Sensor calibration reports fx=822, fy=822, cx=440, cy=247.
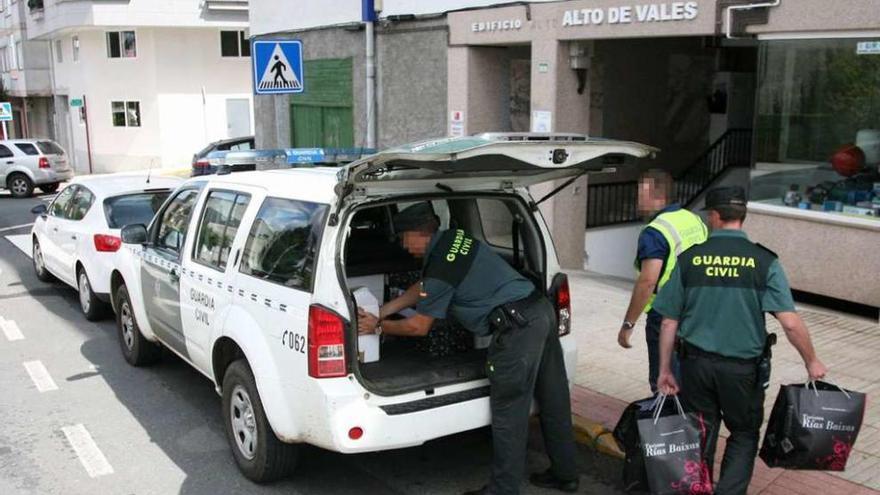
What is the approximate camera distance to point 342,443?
13.6ft

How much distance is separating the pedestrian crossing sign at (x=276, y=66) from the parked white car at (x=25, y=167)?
1716 cm

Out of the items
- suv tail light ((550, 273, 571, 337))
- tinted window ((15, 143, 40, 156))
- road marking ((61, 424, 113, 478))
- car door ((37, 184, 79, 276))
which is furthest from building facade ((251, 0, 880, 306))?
tinted window ((15, 143, 40, 156))

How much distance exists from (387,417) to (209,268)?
184 cm

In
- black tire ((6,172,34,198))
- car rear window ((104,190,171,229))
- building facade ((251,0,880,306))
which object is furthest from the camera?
black tire ((6,172,34,198))

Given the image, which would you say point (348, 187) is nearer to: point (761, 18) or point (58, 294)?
point (761, 18)

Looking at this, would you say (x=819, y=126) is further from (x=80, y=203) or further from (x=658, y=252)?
(x=80, y=203)

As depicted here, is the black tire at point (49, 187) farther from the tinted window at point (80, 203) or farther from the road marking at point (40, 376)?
the road marking at point (40, 376)

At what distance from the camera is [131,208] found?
8.88m

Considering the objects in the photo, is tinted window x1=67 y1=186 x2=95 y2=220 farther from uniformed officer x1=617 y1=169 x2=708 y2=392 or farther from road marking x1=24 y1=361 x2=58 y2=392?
uniformed officer x1=617 y1=169 x2=708 y2=392

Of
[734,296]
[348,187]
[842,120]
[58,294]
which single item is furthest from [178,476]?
[842,120]

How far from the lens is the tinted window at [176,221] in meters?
6.02

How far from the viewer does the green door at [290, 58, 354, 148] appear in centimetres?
1440

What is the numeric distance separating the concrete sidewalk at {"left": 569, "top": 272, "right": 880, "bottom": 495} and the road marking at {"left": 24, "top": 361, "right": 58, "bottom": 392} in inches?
169

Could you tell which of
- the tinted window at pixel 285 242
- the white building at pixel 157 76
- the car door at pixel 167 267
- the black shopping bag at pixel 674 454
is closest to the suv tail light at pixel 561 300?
the black shopping bag at pixel 674 454
